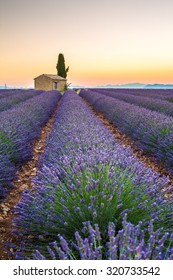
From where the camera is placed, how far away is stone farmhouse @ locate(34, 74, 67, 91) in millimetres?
35781

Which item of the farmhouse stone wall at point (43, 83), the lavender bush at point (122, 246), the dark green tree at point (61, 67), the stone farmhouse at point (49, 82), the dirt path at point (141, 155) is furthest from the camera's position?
the dark green tree at point (61, 67)

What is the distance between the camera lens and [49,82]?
118ft

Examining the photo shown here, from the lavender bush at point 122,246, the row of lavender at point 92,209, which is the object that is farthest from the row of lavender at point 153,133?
the lavender bush at point 122,246

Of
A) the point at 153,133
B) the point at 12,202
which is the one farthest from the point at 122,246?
the point at 153,133

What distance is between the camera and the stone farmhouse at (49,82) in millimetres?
35781

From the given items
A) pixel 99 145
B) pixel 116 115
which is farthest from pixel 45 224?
pixel 116 115

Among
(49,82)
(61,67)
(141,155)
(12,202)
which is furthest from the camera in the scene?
(61,67)

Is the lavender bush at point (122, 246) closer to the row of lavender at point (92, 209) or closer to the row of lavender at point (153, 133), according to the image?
the row of lavender at point (92, 209)

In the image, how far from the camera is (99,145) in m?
3.37

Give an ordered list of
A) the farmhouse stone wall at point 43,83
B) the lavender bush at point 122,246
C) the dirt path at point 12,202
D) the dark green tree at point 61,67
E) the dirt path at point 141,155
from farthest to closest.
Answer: the dark green tree at point 61,67, the farmhouse stone wall at point 43,83, the dirt path at point 141,155, the dirt path at point 12,202, the lavender bush at point 122,246

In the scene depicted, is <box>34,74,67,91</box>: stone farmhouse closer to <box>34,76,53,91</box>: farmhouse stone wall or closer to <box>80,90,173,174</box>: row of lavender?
<box>34,76,53,91</box>: farmhouse stone wall

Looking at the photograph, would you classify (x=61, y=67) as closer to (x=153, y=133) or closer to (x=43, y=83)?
(x=43, y=83)

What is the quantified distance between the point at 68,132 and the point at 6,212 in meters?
1.56
